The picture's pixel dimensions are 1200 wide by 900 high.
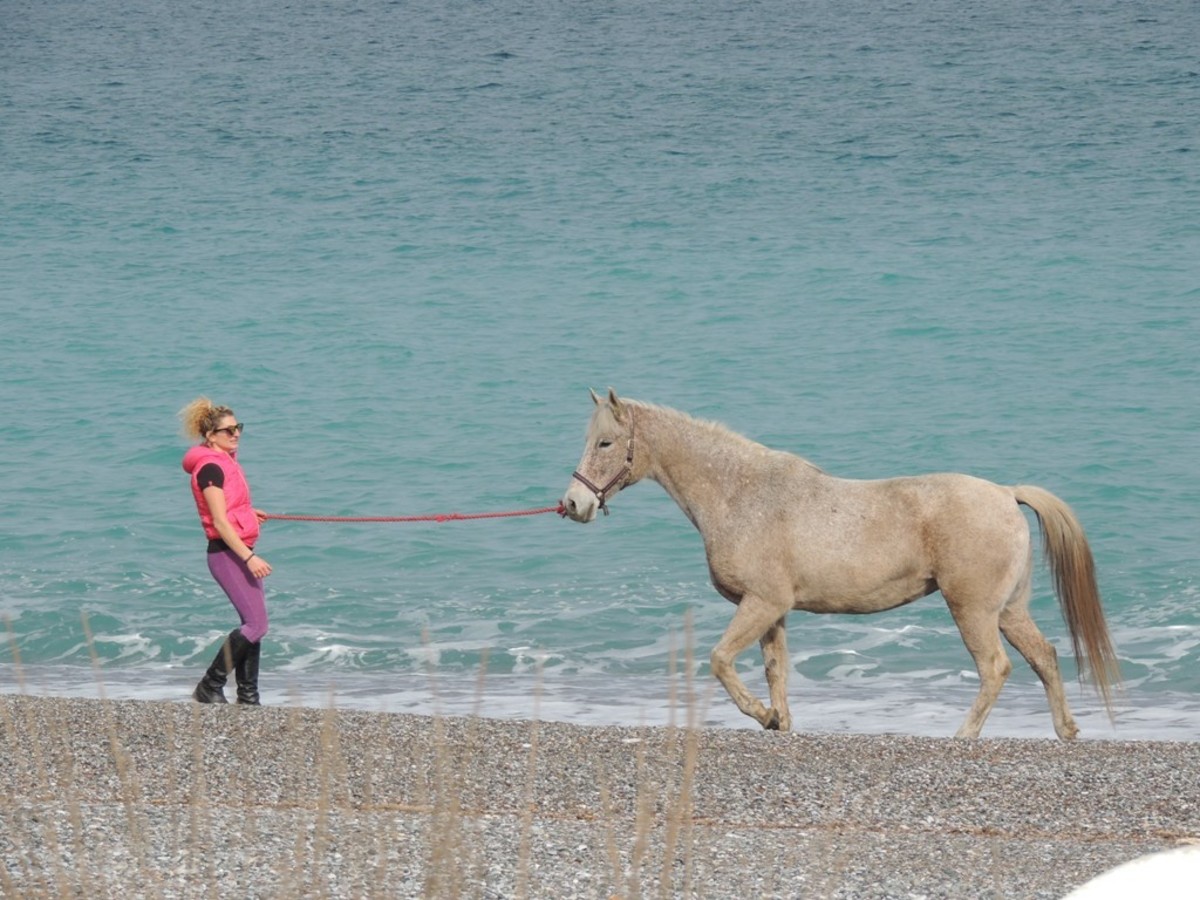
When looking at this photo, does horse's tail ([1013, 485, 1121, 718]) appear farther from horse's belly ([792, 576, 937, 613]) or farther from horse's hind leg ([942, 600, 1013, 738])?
horse's belly ([792, 576, 937, 613])

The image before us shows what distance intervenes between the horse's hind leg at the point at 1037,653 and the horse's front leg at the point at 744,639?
1.06 metres

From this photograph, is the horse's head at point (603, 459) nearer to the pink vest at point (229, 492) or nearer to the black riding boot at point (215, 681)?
the pink vest at point (229, 492)

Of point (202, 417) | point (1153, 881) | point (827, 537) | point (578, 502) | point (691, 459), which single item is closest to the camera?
point (1153, 881)

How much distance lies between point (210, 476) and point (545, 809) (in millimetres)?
2523

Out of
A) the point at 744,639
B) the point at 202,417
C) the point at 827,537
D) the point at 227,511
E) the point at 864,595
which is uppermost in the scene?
the point at 202,417

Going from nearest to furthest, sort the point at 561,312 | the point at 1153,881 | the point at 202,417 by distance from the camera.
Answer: the point at 1153,881 < the point at 202,417 < the point at 561,312

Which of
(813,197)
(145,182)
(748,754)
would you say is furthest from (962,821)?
(145,182)

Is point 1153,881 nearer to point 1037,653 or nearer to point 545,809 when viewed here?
point 545,809

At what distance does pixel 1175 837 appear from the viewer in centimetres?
545

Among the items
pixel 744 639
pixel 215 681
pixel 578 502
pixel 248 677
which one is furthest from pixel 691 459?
pixel 215 681

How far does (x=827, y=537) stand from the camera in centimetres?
725

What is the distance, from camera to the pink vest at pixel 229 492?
7.48 meters

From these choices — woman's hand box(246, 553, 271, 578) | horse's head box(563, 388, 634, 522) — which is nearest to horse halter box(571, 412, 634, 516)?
horse's head box(563, 388, 634, 522)

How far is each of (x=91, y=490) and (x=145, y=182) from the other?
61.9 feet
